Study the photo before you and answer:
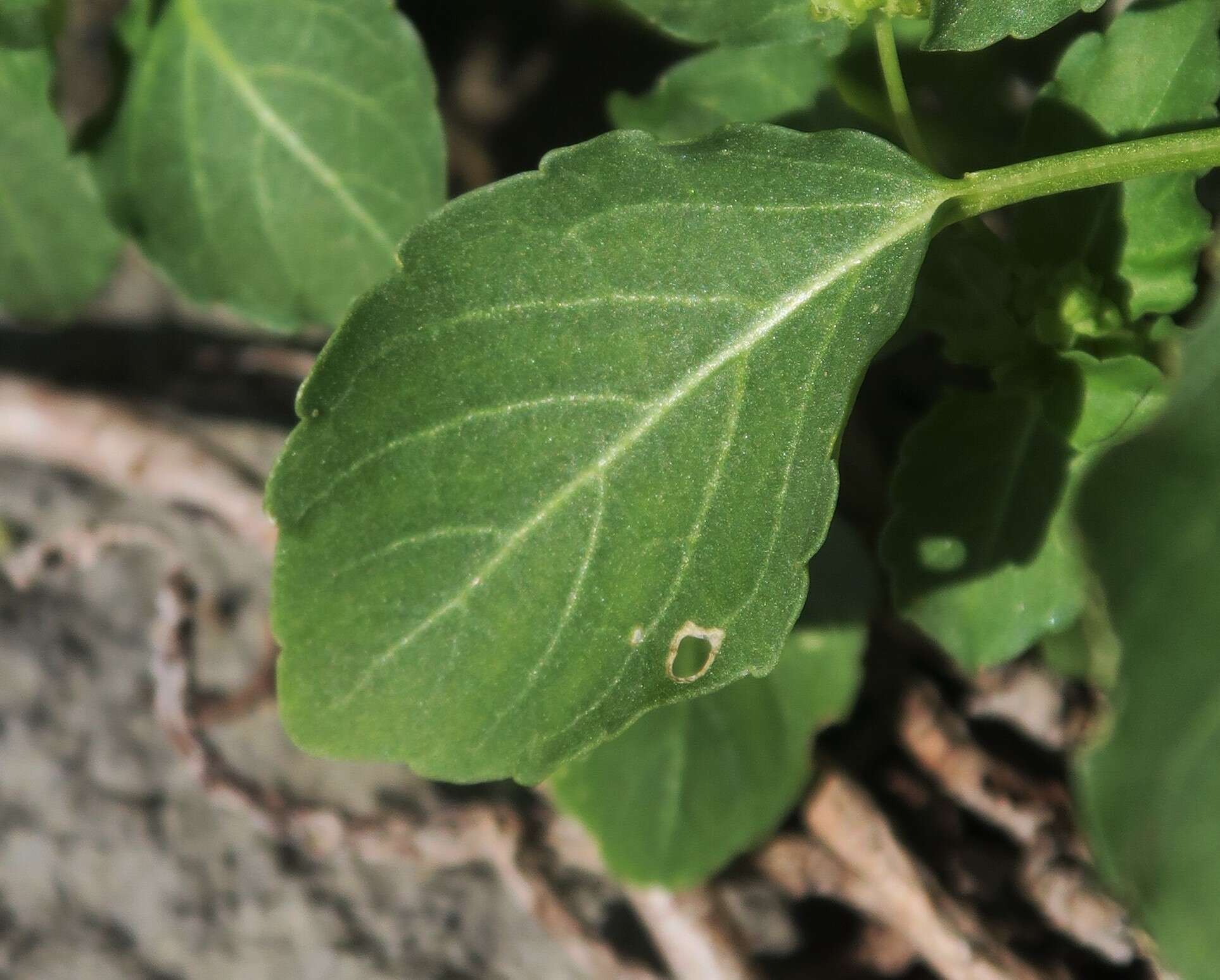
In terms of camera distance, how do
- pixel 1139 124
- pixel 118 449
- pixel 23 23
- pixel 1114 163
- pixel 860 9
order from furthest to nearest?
pixel 118 449
pixel 23 23
pixel 1139 124
pixel 860 9
pixel 1114 163

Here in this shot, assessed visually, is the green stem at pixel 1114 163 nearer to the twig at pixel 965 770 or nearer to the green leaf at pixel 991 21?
the green leaf at pixel 991 21

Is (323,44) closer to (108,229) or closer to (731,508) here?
(108,229)

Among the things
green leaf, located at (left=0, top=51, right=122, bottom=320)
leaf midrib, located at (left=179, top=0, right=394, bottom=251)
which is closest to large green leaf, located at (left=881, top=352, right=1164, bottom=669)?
leaf midrib, located at (left=179, top=0, right=394, bottom=251)

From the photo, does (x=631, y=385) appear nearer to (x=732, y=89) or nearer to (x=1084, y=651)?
(x=732, y=89)

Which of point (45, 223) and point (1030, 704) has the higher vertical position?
point (45, 223)

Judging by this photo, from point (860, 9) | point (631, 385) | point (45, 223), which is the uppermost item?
point (860, 9)

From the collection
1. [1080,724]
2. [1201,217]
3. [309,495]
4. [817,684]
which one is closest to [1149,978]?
[1080,724]

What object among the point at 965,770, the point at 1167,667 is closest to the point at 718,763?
the point at 965,770
